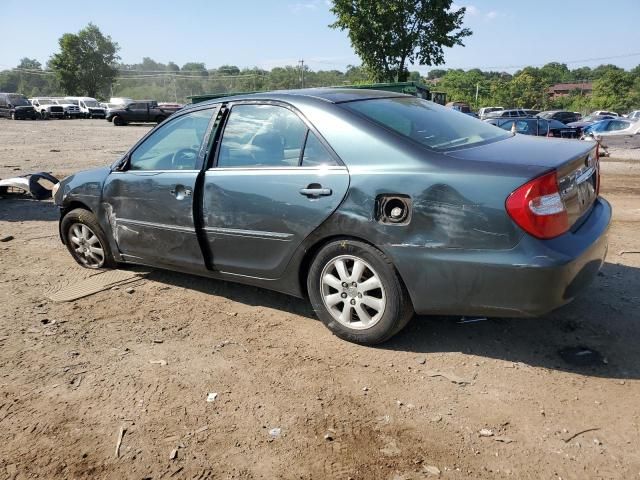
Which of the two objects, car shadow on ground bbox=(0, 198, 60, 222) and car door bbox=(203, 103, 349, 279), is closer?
car door bbox=(203, 103, 349, 279)

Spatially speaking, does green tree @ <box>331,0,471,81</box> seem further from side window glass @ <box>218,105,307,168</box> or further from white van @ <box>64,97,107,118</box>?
side window glass @ <box>218,105,307,168</box>

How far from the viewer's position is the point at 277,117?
11.7ft

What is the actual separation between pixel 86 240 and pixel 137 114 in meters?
32.8

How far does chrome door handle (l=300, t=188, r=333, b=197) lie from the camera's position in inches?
125

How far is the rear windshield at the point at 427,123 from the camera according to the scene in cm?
322

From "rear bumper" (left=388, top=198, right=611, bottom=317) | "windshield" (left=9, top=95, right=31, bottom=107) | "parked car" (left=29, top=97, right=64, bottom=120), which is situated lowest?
"rear bumper" (left=388, top=198, right=611, bottom=317)

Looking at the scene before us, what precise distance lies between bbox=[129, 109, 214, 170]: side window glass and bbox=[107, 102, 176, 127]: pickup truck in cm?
3236

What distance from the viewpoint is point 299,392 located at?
286 cm

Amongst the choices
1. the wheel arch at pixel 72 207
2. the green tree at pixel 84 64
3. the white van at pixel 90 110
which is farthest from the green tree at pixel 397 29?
the green tree at pixel 84 64

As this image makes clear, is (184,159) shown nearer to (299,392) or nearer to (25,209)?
(299,392)

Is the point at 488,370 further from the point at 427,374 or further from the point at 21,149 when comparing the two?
the point at 21,149

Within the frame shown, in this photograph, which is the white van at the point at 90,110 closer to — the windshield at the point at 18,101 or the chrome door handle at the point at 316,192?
the windshield at the point at 18,101

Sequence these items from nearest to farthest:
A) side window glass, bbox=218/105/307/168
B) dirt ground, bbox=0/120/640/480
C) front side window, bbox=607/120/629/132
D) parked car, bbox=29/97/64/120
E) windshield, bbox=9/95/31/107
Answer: dirt ground, bbox=0/120/640/480 → side window glass, bbox=218/105/307/168 → front side window, bbox=607/120/629/132 → windshield, bbox=9/95/31/107 → parked car, bbox=29/97/64/120

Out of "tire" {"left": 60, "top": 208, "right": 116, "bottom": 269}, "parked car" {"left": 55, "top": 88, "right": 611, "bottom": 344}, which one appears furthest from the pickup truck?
"parked car" {"left": 55, "top": 88, "right": 611, "bottom": 344}
